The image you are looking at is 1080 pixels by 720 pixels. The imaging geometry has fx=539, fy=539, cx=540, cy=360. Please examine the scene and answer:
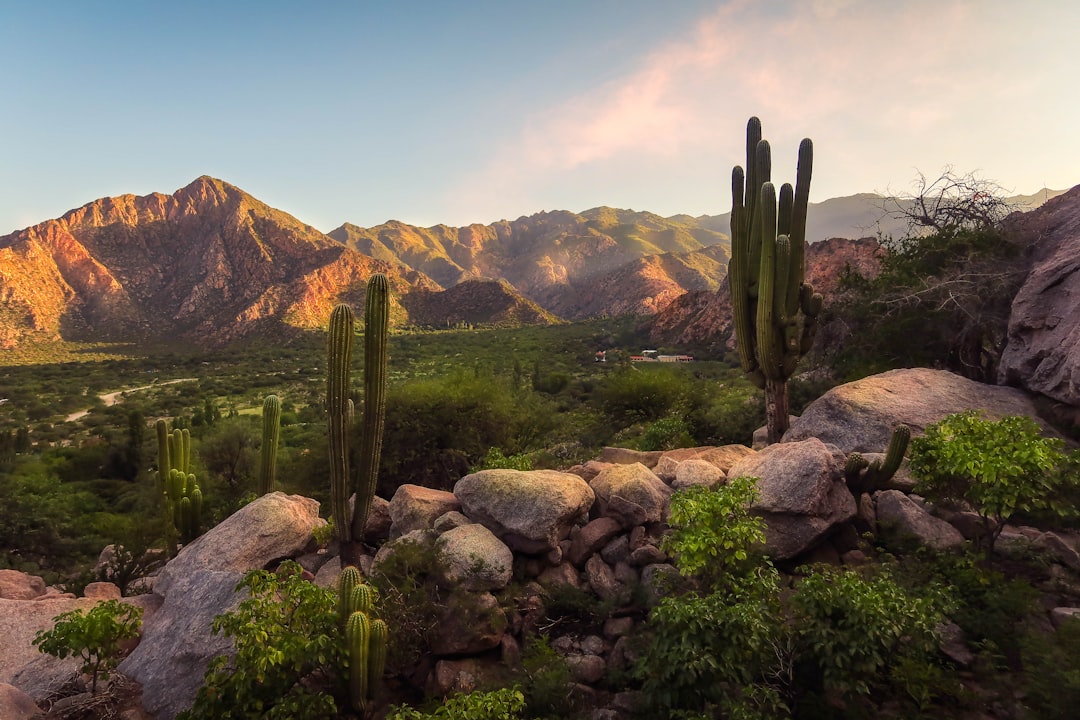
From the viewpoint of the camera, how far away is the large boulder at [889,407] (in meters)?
8.37

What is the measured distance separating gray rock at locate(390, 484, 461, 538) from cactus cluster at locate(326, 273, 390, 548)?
0.40 metres

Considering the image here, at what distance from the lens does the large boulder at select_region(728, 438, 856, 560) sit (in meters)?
5.91

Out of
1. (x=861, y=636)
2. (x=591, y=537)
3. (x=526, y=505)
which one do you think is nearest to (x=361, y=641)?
(x=526, y=505)

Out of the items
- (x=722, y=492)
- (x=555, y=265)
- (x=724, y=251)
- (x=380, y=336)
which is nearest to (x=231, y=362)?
(x=380, y=336)

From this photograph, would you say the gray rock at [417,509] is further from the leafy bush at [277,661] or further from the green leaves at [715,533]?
the green leaves at [715,533]

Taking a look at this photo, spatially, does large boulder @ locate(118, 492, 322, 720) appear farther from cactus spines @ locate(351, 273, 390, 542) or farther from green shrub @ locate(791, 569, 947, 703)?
green shrub @ locate(791, 569, 947, 703)

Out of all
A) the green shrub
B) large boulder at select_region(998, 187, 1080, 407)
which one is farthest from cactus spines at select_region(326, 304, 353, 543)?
large boulder at select_region(998, 187, 1080, 407)

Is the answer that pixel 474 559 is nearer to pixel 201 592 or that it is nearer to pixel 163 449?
pixel 201 592

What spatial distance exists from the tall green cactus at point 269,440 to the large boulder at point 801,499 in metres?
7.58

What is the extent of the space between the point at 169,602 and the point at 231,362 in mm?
61710

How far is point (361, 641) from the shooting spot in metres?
4.54

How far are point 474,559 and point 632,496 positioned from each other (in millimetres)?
2104

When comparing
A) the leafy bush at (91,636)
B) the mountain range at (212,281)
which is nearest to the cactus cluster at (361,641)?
the leafy bush at (91,636)

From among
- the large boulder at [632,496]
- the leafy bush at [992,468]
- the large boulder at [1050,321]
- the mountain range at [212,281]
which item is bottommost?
the large boulder at [632,496]
